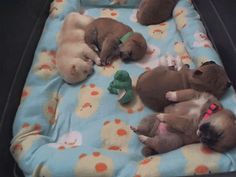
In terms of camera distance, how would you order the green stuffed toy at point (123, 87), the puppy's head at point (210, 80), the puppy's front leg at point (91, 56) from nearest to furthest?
the puppy's head at point (210, 80) < the green stuffed toy at point (123, 87) < the puppy's front leg at point (91, 56)

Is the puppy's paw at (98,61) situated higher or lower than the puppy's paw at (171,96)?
lower

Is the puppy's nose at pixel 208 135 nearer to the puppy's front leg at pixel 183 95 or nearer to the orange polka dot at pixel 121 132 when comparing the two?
the puppy's front leg at pixel 183 95

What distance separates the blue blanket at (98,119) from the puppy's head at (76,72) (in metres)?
0.03

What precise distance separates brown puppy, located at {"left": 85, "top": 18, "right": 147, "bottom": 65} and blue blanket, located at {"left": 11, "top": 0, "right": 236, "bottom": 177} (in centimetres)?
5

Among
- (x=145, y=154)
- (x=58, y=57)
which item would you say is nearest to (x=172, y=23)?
(x=58, y=57)

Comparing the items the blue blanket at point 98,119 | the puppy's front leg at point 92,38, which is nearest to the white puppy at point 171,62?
the blue blanket at point 98,119

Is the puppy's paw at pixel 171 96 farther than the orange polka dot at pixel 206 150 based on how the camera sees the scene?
Yes

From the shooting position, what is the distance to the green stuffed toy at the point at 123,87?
148 cm

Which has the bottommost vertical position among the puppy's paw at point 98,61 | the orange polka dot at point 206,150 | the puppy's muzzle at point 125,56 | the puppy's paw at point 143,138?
the puppy's paw at point 98,61

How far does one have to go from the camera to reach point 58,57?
167 cm

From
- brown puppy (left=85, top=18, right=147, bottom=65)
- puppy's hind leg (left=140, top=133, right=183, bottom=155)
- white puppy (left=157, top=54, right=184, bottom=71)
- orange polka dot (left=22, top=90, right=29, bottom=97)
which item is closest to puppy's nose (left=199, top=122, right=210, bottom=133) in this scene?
puppy's hind leg (left=140, top=133, right=183, bottom=155)

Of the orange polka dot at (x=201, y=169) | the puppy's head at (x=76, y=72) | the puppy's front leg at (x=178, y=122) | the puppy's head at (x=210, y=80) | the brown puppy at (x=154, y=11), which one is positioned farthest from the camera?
the brown puppy at (x=154, y=11)

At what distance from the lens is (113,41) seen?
1.69 meters

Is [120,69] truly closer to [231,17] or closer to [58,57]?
[58,57]
